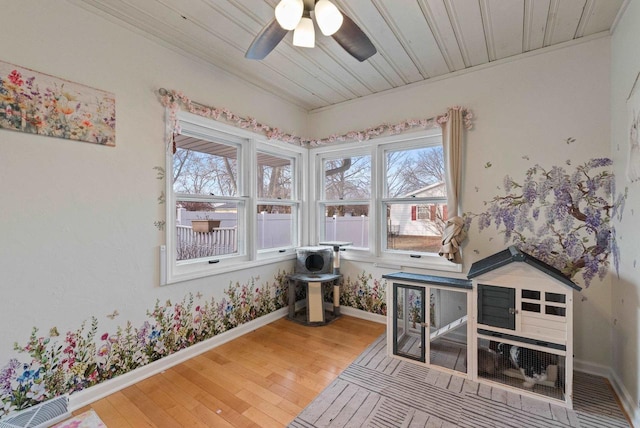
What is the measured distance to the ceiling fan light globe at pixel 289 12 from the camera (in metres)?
1.49

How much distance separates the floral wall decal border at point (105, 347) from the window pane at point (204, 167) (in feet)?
3.10

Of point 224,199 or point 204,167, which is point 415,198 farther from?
point 204,167

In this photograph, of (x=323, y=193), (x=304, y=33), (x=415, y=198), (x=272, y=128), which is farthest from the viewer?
(x=323, y=193)

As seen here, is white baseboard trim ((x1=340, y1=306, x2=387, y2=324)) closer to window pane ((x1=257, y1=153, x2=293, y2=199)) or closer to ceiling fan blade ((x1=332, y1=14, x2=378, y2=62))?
window pane ((x1=257, y1=153, x2=293, y2=199))

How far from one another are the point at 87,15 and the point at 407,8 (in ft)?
6.80

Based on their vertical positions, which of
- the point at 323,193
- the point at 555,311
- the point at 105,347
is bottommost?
the point at 105,347

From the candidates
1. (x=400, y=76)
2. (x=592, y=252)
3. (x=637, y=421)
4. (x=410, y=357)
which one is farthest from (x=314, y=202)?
(x=637, y=421)

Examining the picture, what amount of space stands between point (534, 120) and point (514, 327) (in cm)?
166

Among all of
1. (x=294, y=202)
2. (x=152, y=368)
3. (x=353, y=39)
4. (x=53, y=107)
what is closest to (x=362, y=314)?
(x=294, y=202)

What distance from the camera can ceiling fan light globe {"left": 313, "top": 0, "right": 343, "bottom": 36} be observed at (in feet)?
4.93

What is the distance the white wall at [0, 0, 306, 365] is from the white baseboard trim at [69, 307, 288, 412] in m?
0.36

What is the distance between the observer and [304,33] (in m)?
1.79

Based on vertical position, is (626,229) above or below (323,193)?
below

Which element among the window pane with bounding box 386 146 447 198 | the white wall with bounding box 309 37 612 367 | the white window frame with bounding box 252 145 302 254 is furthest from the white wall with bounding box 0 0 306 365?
the white wall with bounding box 309 37 612 367
